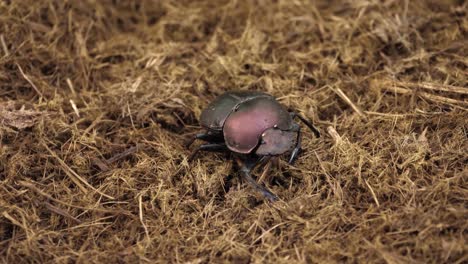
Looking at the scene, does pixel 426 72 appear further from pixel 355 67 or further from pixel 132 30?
pixel 132 30

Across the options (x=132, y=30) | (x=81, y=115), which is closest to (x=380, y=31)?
(x=132, y=30)

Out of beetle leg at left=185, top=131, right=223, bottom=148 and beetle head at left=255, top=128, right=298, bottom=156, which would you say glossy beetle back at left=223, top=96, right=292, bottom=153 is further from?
beetle leg at left=185, top=131, right=223, bottom=148

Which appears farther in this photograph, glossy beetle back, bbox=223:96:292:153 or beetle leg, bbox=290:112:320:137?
beetle leg, bbox=290:112:320:137

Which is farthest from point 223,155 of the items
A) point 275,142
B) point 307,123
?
point 307,123

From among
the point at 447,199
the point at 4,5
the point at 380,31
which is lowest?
the point at 447,199

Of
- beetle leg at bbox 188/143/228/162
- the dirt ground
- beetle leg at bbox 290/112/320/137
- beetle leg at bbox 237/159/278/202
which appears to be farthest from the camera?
beetle leg at bbox 290/112/320/137

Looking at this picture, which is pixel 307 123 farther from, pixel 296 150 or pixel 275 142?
pixel 275 142

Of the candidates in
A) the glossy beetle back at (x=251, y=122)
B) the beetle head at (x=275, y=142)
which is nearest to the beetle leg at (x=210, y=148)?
the glossy beetle back at (x=251, y=122)

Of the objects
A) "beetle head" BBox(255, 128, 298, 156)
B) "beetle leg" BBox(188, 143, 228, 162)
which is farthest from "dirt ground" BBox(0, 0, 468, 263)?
"beetle head" BBox(255, 128, 298, 156)
